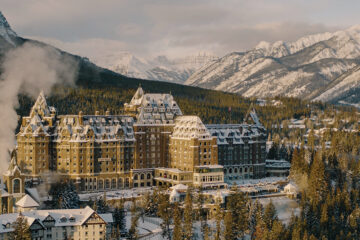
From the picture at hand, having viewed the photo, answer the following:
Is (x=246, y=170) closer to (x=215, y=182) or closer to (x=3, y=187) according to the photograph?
(x=215, y=182)

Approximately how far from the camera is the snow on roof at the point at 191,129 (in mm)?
163500

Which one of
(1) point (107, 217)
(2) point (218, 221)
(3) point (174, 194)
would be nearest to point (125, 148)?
(3) point (174, 194)

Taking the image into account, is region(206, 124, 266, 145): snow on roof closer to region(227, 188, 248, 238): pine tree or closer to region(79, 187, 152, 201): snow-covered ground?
region(79, 187, 152, 201): snow-covered ground

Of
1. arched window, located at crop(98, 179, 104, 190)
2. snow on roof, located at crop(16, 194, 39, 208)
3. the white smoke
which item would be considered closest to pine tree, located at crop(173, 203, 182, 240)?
snow on roof, located at crop(16, 194, 39, 208)

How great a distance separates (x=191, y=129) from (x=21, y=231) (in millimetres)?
73154

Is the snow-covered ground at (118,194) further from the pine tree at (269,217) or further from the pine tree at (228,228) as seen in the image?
the pine tree at (269,217)

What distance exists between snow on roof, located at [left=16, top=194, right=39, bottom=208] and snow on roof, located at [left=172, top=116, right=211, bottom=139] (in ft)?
189

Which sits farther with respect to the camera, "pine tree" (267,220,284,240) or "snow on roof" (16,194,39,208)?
"snow on roof" (16,194,39,208)

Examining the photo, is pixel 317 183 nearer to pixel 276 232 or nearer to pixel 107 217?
pixel 276 232

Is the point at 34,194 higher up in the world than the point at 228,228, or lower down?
higher up

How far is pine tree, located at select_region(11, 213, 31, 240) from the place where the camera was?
100m

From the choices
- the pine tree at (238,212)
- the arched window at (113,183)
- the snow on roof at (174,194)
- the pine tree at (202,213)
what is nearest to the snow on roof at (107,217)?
the pine tree at (202,213)

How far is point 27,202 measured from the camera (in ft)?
385

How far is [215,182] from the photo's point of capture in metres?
158
